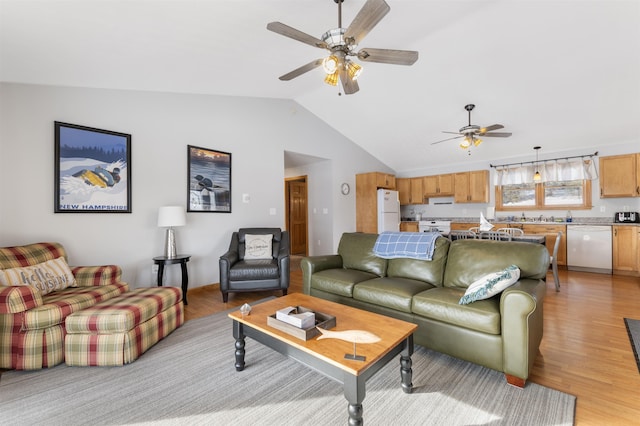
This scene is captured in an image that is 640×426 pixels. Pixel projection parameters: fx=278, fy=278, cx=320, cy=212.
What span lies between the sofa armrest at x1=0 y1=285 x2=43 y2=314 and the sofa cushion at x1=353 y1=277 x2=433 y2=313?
7.90ft

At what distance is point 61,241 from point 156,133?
5.21ft

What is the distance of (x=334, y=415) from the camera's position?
150cm

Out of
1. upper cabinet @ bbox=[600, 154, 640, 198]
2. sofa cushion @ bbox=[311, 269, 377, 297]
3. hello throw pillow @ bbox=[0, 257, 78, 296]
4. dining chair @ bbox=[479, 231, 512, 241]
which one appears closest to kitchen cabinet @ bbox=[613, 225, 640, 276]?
upper cabinet @ bbox=[600, 154, 640, 198]

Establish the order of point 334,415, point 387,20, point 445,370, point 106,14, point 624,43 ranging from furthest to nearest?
point 624,43 < point 387,20 < point 106,14 < point 445,370 < point 334,415

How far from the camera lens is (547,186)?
5.68 metres

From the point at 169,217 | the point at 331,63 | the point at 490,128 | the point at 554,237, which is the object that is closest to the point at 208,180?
the point at 169,217

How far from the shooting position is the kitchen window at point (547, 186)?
5.24 m

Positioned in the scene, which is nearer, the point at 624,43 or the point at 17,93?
the point at 17,93

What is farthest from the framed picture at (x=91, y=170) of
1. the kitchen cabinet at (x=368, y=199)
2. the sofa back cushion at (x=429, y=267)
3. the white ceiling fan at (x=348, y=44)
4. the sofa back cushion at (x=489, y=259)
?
the kitchen cabinet at (x=368, y=199)

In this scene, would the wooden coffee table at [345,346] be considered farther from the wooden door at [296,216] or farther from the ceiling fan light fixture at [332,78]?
the wooden door at [296,216]

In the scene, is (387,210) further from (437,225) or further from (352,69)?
(352,69)

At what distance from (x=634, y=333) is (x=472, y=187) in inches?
171

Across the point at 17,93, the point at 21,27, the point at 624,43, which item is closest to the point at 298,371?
the point at 21,27

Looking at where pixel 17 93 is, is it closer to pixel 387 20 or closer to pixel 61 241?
pixel 61 241
